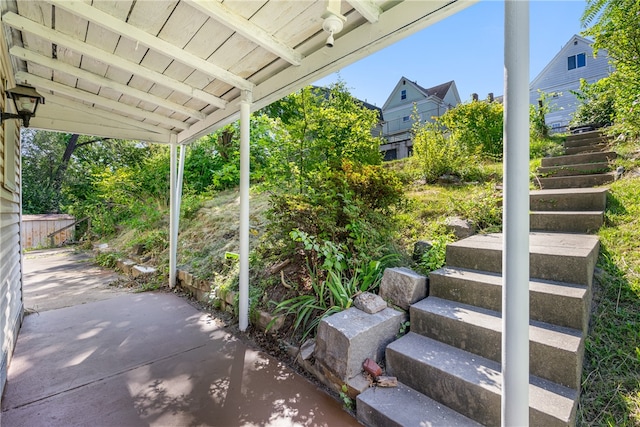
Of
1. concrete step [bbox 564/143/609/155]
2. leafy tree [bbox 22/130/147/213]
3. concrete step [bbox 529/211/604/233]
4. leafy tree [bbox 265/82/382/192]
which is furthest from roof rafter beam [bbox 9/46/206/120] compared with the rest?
leafy tree [bbox 22/130/147/213]

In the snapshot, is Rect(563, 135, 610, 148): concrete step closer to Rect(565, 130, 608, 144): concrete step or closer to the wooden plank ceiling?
Rect(565, 130, 608, 144): concrete step

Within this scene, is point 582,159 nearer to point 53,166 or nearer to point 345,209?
point 345,209

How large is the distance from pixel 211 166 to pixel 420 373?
7702 mm

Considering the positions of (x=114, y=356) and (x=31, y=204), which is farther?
(x=31, y=204)

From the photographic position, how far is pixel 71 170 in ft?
44.4

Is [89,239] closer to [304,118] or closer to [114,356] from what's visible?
[114,356]

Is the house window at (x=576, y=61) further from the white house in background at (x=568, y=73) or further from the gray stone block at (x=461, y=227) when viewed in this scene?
the gray stone block at (x=461, y=227)

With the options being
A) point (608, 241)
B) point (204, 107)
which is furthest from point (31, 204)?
point (608, 241)

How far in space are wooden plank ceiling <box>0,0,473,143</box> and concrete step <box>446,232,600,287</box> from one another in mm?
1762

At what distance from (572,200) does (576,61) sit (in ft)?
53.1

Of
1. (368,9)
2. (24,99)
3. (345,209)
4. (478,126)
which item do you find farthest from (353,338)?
(478,126)

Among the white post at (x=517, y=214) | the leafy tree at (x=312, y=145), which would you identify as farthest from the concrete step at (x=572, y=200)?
the white post at (x=517, y=214)

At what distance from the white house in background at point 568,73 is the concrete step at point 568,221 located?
1359cm

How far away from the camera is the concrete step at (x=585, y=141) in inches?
177
